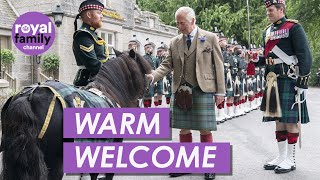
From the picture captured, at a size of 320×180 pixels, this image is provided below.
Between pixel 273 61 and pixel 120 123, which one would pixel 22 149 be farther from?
pixel 273 61

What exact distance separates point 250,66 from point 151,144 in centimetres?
339

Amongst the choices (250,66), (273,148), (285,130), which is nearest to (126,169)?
(285,130)

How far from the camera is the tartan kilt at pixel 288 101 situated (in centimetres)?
563

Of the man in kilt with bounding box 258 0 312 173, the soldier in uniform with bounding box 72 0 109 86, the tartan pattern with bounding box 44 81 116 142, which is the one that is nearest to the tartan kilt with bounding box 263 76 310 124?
the man in kilt with bounding box 258 0 312 173

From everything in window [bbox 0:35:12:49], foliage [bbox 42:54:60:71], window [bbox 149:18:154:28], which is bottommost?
foliage [bbox 42:54:60:71]

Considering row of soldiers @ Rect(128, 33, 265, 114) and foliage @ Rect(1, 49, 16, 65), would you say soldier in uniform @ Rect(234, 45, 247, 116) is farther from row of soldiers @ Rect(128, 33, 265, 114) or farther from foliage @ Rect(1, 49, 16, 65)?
foliage @ Rect(1, 49, 16, 65)

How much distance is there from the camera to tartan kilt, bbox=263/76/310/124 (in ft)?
18.5

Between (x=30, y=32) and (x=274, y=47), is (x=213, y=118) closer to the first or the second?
(x=274, y=47)

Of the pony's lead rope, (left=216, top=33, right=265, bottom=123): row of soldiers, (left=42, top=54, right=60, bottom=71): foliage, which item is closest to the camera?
the pony's lead rope

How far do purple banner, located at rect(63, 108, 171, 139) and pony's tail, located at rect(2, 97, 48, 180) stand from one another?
13.6 inches

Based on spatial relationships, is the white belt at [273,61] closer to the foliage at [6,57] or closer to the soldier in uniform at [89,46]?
the soldier in uniform at [89,46]

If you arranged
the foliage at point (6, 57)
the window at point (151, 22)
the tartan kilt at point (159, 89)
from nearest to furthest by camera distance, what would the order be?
the tartan kilt at point (159, 89), the foliage at point (6, 57), the window at point (151, 22)

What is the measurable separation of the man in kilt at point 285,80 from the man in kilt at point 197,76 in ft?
2.72

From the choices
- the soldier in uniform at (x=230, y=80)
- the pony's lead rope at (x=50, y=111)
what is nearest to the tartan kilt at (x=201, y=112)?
the pony's lead rope at (x=50, y=111)
